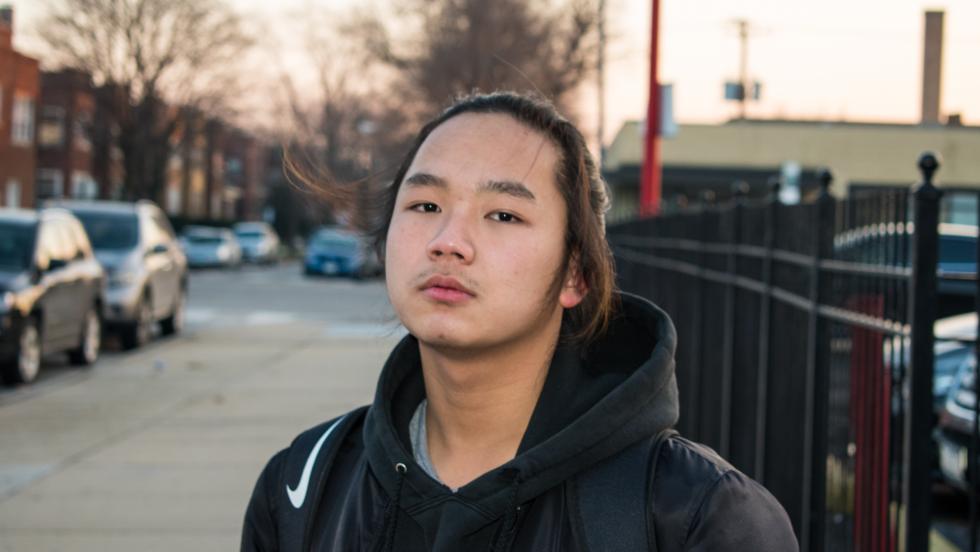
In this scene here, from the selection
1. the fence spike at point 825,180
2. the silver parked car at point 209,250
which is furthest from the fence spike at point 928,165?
the silver parked car at point 209,250

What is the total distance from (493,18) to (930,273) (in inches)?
1439

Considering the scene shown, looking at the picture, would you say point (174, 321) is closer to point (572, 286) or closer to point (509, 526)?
point (572, 286)

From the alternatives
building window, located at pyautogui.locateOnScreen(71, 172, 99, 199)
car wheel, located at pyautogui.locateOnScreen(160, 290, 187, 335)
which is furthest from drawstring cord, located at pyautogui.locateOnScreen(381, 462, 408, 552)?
building window, located at pyautogui.locateOnScreen(71, 172, 99, 199)

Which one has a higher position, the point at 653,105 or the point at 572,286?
the point at 653,105

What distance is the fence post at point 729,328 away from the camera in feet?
21.4

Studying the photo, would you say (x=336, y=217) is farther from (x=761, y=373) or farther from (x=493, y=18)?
(x=493, y=18)

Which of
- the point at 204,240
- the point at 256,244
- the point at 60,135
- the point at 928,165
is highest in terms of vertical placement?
the point at 60,135

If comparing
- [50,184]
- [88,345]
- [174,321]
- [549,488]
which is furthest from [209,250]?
[549,488]

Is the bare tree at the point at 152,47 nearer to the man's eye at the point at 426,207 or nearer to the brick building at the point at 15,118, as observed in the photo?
the brick building at the point at 15,118

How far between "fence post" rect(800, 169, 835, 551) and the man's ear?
90.3 inches

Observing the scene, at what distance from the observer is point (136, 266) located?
1628 centimetres

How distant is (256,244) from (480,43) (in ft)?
79.1

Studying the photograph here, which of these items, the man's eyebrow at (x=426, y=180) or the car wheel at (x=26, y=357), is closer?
the man's eyebrow at (x=426, y=180)

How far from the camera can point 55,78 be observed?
2203 inches
